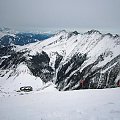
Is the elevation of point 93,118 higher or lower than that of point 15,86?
higher

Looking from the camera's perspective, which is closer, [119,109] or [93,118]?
[93,118]

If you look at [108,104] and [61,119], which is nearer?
[61,119]

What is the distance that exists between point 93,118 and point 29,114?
4673 mm

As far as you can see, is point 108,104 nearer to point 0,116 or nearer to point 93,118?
point 93,118

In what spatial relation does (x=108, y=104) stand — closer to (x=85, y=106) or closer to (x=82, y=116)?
(x=85, y=106)

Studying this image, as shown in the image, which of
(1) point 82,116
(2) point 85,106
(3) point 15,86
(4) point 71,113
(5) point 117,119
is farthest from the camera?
(3) point 15,86

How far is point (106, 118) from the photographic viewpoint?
38.5 ft

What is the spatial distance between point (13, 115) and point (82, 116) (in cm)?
500

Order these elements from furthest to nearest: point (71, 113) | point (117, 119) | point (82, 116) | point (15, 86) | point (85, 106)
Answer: point (15, 86), point (85, 106), point (71, 113), point (82, 116), point (117, 119)

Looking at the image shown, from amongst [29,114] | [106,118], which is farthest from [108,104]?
[29,114]

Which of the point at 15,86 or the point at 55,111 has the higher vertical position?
the point at 55,111

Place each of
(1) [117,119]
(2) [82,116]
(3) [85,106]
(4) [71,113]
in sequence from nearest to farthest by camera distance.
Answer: (1) [117,119] < (2) [82,116] < (4) [71,113] < (3) [85,106]

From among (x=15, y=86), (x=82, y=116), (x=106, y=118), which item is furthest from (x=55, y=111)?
(x=15, y=86)

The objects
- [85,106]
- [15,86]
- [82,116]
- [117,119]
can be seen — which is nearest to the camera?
[117,119]
